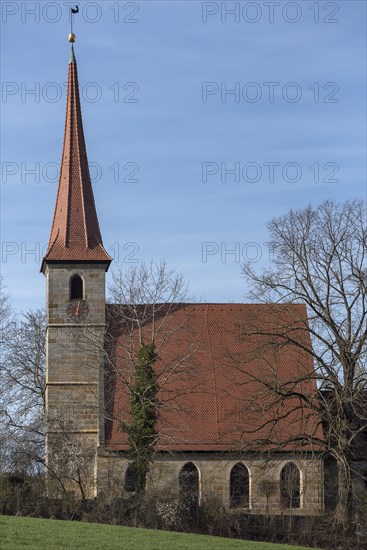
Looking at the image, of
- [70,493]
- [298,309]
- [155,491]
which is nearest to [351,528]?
[155,491]

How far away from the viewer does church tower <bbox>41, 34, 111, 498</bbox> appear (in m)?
43.1

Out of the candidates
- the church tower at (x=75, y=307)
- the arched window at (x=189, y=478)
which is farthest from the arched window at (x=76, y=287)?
the arched window at (x=189, y=478)

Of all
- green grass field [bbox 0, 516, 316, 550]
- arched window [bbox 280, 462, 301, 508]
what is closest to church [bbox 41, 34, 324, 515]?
arched window [bbox 280, 462, 301, 508]

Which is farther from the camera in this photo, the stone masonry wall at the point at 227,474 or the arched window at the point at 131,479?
the stone masonry wall at the point at 227,474

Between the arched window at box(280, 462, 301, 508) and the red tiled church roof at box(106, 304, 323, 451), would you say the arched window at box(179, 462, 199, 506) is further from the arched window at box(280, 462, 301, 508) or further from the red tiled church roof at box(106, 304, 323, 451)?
the arched window at box(280, 462, 301, 508)

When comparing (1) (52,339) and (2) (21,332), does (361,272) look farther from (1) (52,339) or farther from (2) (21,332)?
(2) (21,332)

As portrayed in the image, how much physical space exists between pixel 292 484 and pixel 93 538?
51.5 ft

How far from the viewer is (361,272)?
37000mm

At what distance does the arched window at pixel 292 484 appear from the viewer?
1672 inches

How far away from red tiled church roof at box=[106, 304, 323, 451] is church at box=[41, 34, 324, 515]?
1.9 inches

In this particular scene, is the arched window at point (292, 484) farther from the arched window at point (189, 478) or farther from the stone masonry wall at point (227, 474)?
the arched window at point (189, 478)

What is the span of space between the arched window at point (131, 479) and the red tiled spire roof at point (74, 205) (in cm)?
763

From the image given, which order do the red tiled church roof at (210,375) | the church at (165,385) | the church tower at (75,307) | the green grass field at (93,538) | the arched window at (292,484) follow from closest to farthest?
the green grass field at (93,538) → the church at (165,385) → the red tiled church roof at (210,375) → the arched window at (292,484) → the church tower at (75,307)

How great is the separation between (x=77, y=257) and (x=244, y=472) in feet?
31.6
